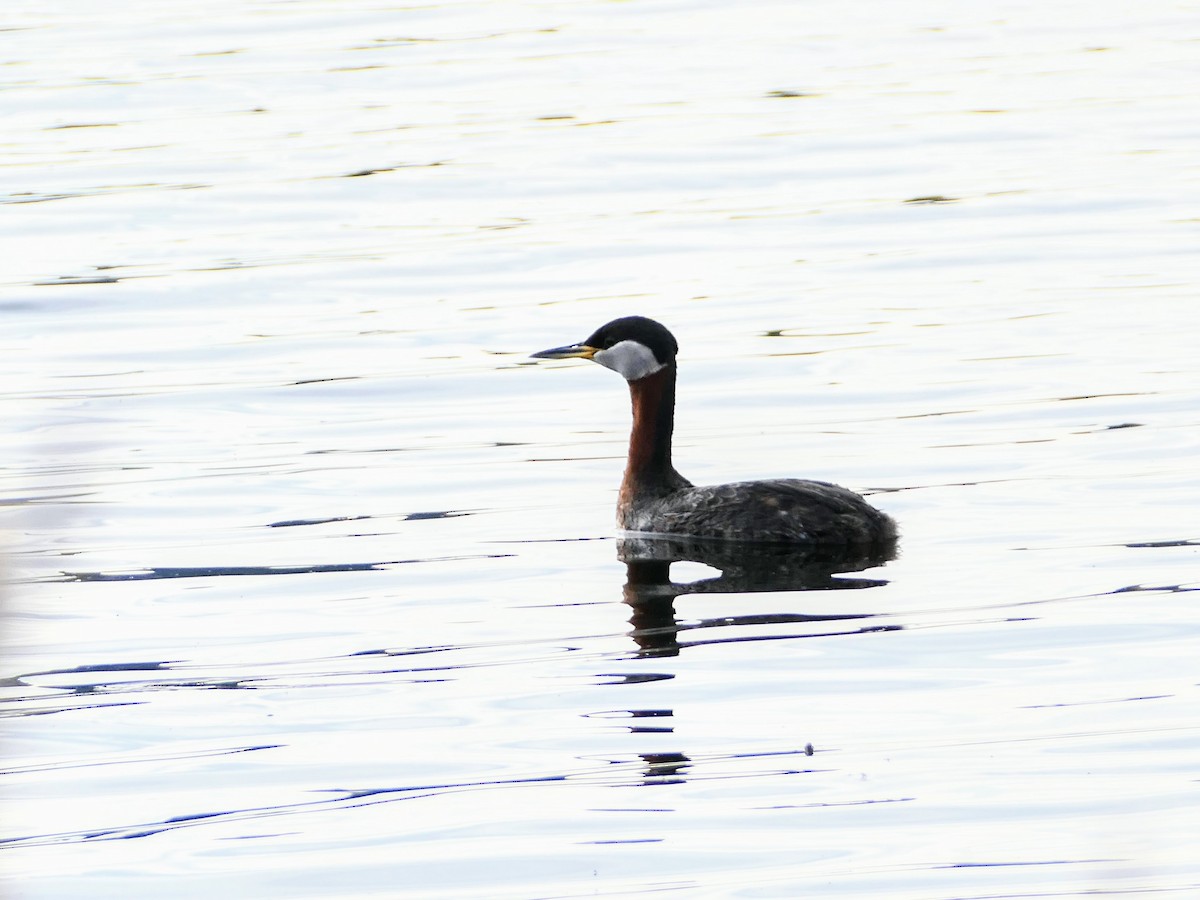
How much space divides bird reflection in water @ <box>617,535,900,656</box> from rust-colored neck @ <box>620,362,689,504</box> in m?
0.40

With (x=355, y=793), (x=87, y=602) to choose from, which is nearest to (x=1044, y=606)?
(x=355, y=793)

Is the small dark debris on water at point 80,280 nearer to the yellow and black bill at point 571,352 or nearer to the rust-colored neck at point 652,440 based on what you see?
the yellow and black bill at point 571,352

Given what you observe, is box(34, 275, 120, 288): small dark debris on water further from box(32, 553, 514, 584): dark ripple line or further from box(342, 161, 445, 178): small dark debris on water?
box(32, 553, 514, 584): dark ripple line

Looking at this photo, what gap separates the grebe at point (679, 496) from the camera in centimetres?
1127

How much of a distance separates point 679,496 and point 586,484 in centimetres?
144

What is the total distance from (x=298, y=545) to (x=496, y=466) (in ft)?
6.96

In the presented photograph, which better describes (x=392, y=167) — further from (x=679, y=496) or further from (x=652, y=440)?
(x=679, y=496)

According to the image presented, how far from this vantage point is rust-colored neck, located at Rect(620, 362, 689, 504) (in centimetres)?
1238

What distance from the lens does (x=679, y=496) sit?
39.8 feet

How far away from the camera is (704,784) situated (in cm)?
777

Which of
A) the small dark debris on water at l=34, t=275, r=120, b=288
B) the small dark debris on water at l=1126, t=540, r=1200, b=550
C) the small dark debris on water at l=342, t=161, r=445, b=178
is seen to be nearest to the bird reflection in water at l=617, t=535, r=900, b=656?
the small dark debris on water at l=1126, t=540, r=1200, b=550

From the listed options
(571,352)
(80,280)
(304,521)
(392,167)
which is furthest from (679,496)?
(392,167)

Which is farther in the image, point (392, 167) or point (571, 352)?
point (392, 167)

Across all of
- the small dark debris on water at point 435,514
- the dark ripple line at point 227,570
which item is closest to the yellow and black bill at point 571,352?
the small dark debris on water at point 435,514
